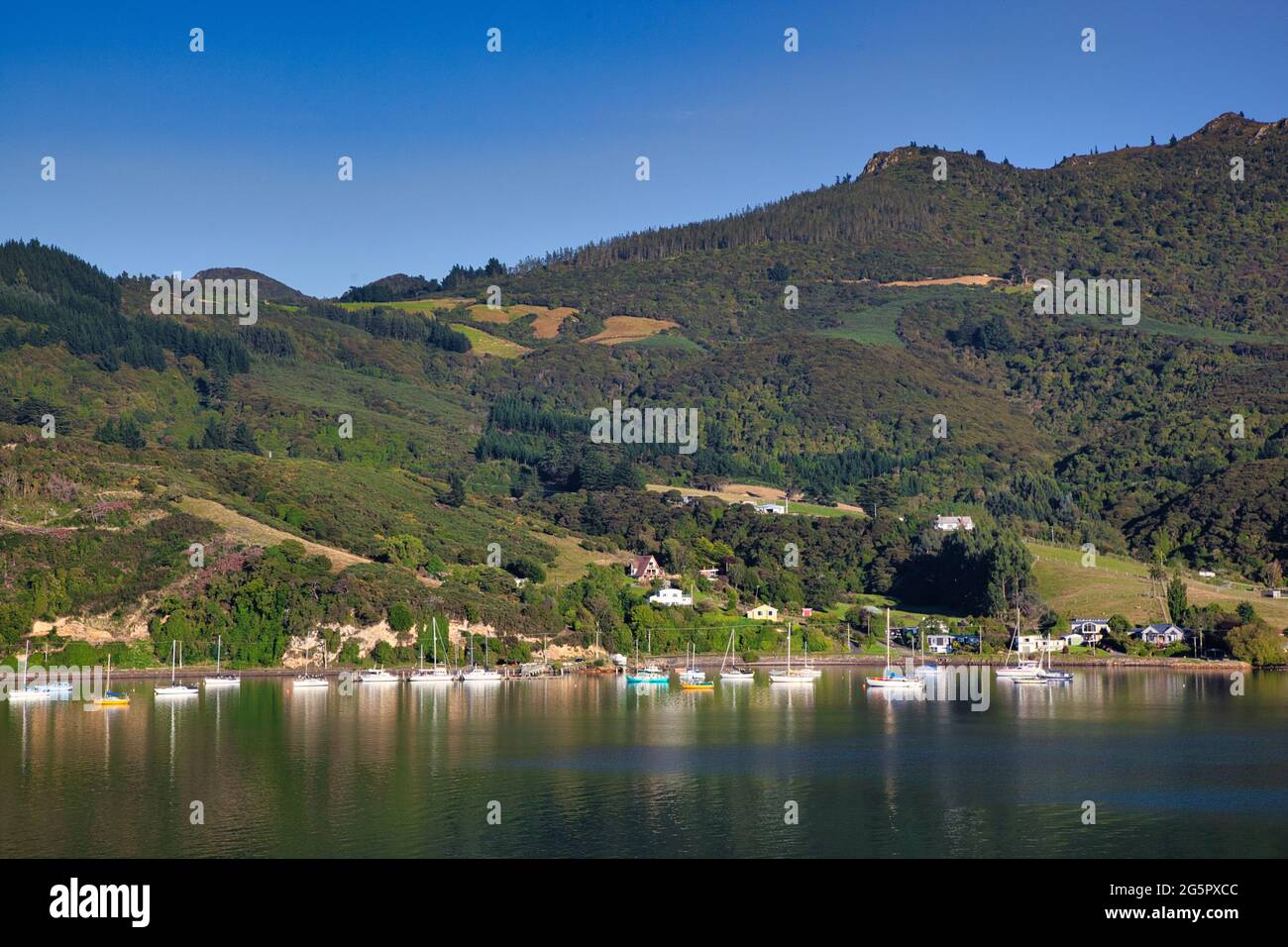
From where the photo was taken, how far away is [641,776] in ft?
163

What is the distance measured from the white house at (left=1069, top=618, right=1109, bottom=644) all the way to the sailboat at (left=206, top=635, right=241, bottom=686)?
5620cm

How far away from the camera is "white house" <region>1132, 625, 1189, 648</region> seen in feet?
332

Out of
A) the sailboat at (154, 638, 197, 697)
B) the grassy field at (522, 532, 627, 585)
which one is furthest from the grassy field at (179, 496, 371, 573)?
the sailboat at (154, 638, 197, 697)

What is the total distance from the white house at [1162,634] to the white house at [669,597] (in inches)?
1206

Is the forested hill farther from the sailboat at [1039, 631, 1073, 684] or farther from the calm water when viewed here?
the calm water

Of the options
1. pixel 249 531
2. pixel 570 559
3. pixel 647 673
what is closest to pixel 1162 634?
pixel 647 673

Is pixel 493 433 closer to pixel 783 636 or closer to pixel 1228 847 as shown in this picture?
pixel 783 636

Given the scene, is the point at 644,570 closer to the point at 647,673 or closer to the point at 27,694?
Result: the point at 647,673

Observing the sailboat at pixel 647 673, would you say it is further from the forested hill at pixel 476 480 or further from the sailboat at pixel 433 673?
the sailboat at pixel 433 673

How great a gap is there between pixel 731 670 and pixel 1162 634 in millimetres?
30786

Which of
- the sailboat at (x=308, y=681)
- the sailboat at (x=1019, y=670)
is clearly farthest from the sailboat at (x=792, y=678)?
the sailboat at (x=308, y=681)
